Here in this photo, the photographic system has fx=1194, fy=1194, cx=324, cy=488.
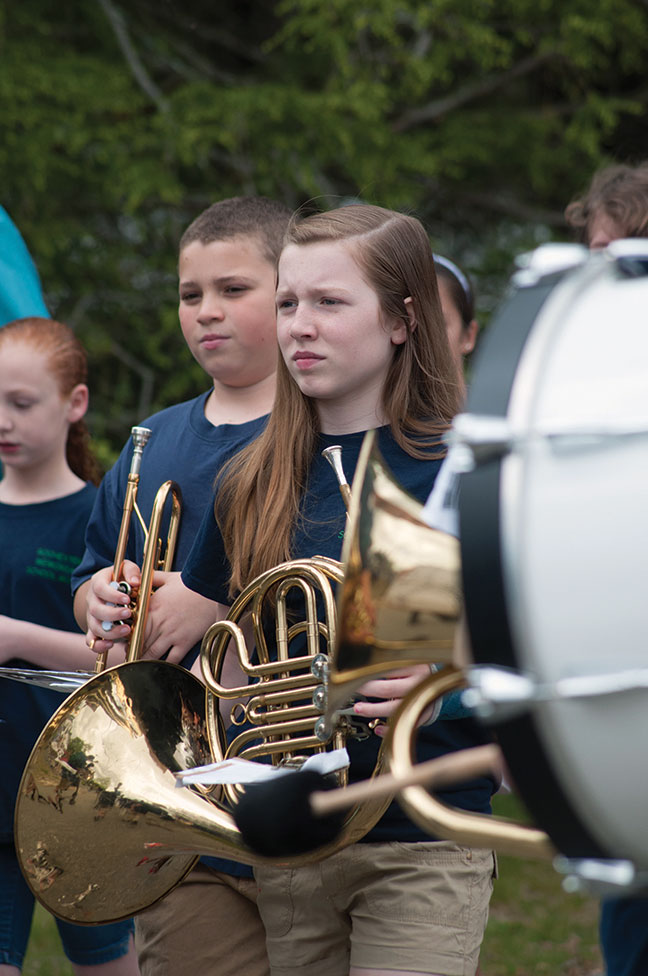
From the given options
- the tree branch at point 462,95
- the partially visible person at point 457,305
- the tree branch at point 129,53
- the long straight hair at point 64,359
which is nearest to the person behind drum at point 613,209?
the partially visible person at point 457,305

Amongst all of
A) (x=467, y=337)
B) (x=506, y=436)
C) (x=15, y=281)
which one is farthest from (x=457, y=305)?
(x=506, y=436)

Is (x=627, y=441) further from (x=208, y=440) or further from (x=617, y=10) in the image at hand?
(x=617, y=10)

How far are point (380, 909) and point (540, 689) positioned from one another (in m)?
1.14

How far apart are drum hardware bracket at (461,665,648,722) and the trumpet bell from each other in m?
0.21

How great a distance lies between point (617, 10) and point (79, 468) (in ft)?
11.8

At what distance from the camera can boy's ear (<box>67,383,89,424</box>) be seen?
3.33m

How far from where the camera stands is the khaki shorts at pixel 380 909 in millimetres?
2053

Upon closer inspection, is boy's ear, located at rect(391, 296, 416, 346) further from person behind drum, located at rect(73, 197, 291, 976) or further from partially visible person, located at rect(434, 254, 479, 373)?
partially visible person, located at rect(434, 254, 479, 373)

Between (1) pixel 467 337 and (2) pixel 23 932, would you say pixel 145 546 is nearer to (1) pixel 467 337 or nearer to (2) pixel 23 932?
(2) pixel 23 932

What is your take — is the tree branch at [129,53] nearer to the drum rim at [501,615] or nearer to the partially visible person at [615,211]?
the partially visible person at [615,211]

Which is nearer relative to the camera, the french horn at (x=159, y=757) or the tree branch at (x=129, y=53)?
the french horn at (x=159, y=757)

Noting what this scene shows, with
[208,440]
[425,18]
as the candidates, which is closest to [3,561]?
[208,440]

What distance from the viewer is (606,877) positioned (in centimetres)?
115

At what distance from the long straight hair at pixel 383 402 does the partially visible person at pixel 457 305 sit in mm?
1042
